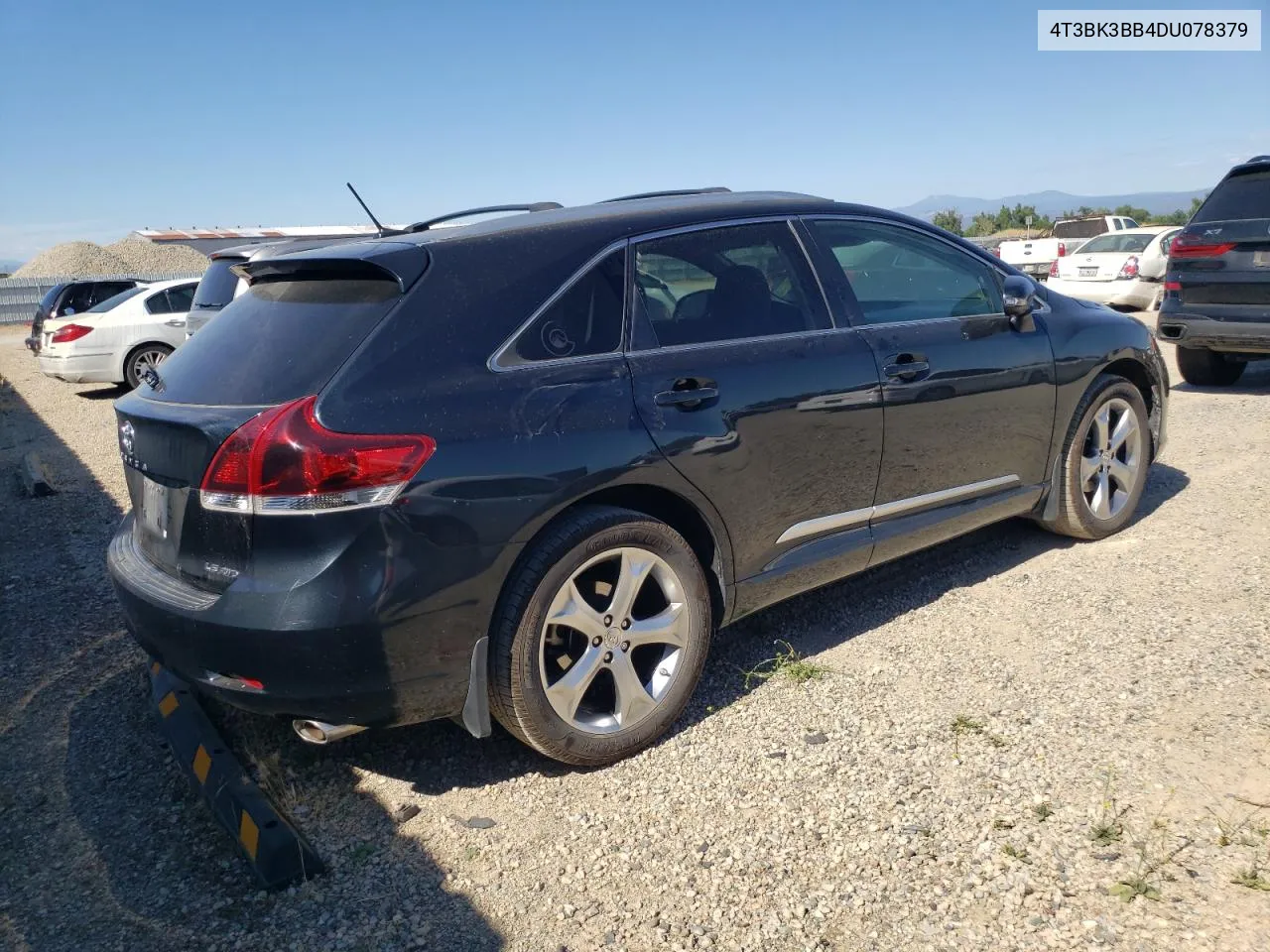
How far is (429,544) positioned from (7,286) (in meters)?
36.8

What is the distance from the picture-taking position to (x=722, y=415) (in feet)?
11.3

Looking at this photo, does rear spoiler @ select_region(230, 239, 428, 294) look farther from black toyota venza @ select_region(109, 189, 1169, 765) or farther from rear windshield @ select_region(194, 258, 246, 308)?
rear windshield @ select_region(194, 258, 246, 308)

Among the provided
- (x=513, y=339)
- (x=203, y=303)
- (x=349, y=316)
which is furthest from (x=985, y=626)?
(x=203, y=303)

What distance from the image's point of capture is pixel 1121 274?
15742mm

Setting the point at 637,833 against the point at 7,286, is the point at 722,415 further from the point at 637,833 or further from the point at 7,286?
the point at 7,286

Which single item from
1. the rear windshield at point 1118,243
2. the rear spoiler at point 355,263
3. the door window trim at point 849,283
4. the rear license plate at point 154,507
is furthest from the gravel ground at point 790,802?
the rear windshield at point 1118,243

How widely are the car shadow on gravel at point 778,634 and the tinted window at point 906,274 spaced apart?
1.26m

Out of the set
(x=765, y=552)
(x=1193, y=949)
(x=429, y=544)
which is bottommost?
(x=1193, y=949)

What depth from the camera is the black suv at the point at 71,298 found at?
15047 mm

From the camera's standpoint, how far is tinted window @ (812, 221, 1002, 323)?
415 cm

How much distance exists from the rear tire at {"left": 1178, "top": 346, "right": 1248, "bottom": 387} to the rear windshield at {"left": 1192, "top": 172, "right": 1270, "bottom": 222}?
1405mm

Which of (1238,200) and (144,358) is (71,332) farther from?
(1238,200)

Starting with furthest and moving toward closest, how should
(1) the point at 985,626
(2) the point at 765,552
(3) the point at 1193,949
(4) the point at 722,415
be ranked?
(1) the point at 985,626
(2) the point at 765,552
(4) the point at 722,415
(3) the point at 1193,949

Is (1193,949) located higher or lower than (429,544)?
lower
